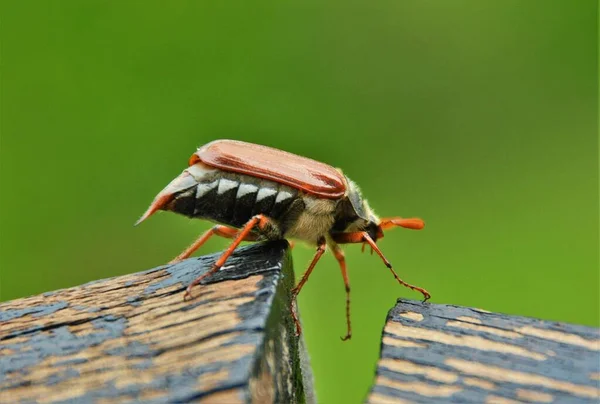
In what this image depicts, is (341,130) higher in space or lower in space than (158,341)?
lower

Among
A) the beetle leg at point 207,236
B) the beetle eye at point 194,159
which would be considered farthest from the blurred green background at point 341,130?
the beetle eye at point 194,159

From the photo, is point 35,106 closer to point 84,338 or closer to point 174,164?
point 174,164

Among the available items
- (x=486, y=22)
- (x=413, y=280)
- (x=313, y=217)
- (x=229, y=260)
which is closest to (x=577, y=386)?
(x=229, y=260)

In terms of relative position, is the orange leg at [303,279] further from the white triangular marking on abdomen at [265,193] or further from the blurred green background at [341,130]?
the blurred green background at [341,130]

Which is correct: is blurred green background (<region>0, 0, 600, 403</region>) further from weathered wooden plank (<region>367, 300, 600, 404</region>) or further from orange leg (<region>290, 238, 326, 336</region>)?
weathered wooden plank (<region>367, 300, 600, 404</region>)

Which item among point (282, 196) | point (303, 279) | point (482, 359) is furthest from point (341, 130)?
point (482, 359)

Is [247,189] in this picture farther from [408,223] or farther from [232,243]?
[408,223]
